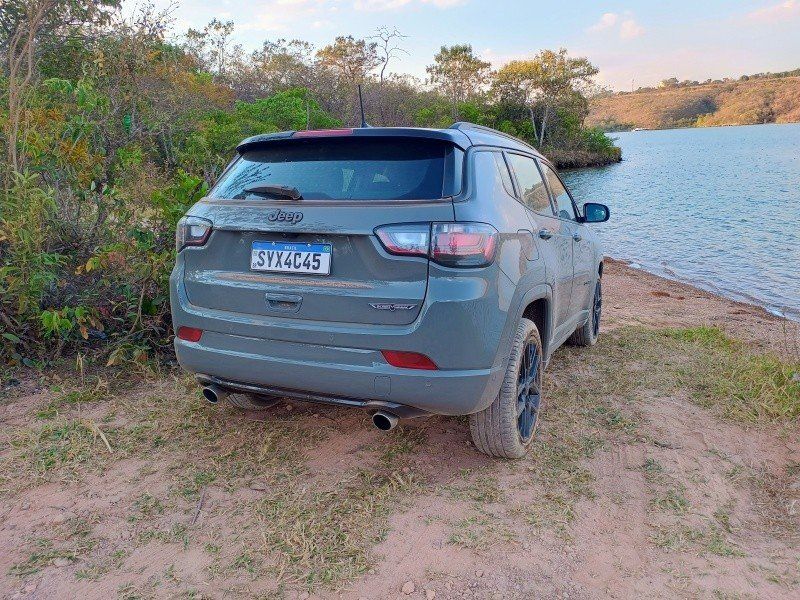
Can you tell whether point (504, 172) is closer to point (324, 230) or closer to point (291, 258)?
point (324, 230)

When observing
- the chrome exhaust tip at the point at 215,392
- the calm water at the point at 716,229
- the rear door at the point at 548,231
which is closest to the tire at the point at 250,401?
the chrome exhaust tip at the point at 215,392

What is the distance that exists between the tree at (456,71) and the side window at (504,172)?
168 ft

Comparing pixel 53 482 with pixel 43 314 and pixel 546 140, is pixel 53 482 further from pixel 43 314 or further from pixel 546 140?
pixel 546 140

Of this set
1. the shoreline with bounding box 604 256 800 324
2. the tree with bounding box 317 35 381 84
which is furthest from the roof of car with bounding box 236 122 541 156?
the tree with bounding box 317 35 381 84

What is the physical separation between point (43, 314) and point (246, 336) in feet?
6.55

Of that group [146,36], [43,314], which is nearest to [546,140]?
[146,36]

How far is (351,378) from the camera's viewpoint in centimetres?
274

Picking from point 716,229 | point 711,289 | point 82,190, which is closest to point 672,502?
point 82,190

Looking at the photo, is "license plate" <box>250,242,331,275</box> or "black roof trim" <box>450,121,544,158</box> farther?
"black roof trim" <box>450,121,544,158</box>

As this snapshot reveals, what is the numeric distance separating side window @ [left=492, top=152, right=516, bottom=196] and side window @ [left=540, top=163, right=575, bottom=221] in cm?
101

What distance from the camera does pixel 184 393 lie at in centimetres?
418

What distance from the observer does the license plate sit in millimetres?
2792

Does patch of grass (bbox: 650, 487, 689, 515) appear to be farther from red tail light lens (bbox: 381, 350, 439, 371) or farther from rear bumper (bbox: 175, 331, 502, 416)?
red tail light lens (bbox: 381, 350, 439, 371)

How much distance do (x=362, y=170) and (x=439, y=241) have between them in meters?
0.58
